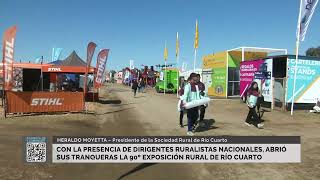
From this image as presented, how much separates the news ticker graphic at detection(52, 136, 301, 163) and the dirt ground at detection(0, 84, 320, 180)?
292 millimetres

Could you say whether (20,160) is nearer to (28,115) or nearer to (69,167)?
(69,167)

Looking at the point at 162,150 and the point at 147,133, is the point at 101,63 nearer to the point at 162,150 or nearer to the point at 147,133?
the point at 147,133

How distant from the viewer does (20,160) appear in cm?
846

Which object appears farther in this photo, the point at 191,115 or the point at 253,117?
the point at 253,117

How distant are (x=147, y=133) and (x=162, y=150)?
5653 millimetres

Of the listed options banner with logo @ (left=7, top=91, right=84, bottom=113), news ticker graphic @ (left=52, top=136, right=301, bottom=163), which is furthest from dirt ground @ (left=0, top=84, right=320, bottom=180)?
banner with logo @ (left=7, top=91, right=84, bottom=113)

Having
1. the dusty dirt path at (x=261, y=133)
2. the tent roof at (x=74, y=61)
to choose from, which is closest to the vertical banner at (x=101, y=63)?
the dusty dirt path at (x=261, y=133)

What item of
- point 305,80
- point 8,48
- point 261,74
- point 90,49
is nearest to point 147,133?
point 8,48

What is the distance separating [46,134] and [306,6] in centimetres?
1279

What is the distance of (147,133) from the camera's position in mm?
12750

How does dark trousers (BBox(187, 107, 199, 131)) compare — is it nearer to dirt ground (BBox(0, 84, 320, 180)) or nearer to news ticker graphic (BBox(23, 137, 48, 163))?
dirt ground (BBox(0, 84, 320, 180))

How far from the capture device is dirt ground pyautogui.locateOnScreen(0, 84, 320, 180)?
7.63 metres

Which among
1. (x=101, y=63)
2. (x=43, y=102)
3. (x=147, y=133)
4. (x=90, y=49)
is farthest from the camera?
(x=101, y=63)

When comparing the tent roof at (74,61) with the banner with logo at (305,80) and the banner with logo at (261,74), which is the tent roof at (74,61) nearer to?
the banner with logo at (261,74)
